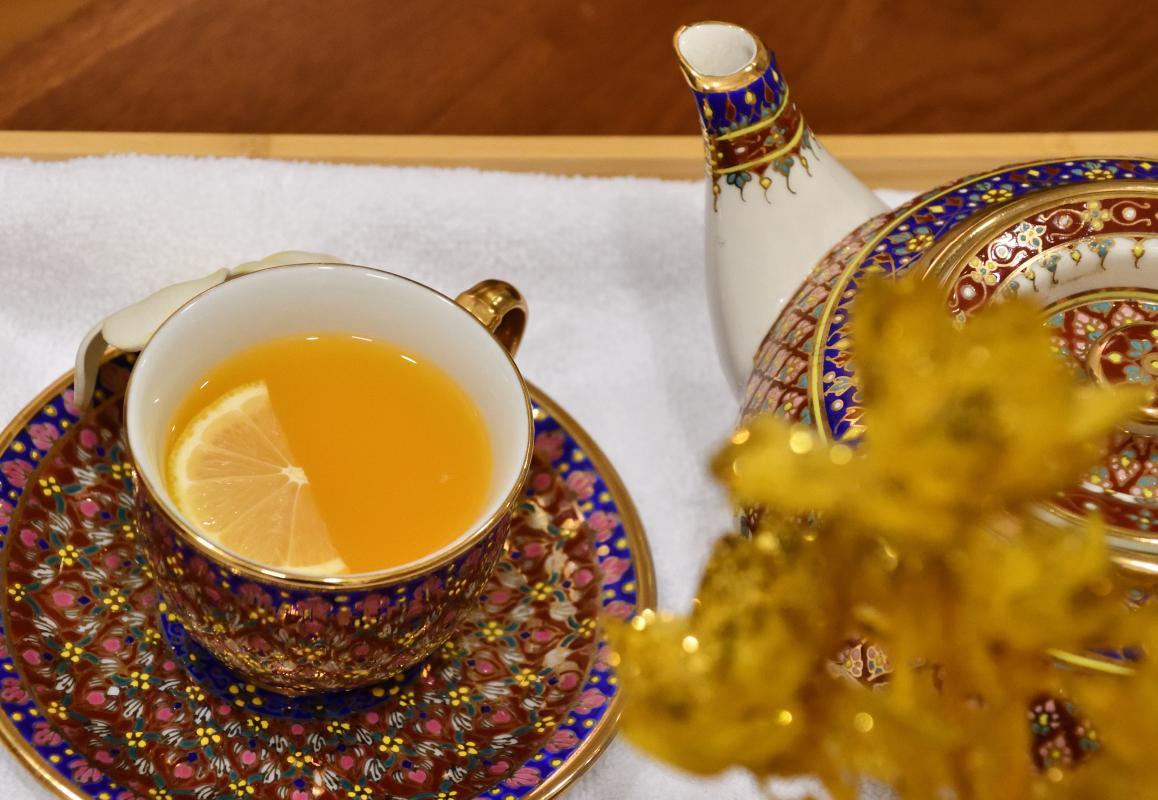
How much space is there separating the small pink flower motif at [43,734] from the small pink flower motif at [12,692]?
0.01 m

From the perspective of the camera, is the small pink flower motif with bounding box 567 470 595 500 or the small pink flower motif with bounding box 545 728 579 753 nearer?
the small pink flower motif with bounding box 545 728 579 753

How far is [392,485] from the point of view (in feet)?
1.89

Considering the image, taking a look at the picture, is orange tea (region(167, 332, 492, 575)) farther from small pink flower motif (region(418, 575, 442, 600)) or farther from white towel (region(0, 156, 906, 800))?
white towel (region(0, 156, 906, 800))

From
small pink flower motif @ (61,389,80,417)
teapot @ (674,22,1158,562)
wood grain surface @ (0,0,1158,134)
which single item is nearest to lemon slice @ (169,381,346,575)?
small pink flower motif @ (61,389,80,417)

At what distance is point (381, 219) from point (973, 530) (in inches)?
23.5

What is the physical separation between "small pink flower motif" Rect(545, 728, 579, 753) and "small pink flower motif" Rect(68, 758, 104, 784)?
7.7 inches

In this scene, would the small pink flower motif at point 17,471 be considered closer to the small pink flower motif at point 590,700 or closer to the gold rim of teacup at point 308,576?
the gold rim of teacup at point 308,576

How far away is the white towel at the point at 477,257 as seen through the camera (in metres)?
0.74

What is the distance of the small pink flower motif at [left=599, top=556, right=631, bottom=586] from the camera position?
0.65 metres

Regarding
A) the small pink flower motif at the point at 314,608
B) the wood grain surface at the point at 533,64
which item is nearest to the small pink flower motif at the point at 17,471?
the small pink flower motif at the point at 314,608

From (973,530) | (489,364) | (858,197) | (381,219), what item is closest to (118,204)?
(381,219)

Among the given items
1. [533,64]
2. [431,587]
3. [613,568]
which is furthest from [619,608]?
[533,64]

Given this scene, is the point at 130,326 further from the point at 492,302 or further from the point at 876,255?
the point at 876,255

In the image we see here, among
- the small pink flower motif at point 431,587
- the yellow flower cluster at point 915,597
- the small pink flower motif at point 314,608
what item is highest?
the yellow flower cluster at point 915,597
